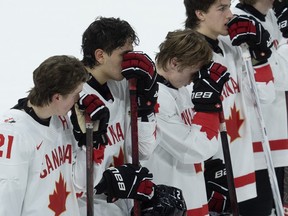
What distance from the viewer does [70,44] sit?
11.6 ft

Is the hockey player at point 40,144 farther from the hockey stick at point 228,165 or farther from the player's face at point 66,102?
the hockey stick at point 228,165

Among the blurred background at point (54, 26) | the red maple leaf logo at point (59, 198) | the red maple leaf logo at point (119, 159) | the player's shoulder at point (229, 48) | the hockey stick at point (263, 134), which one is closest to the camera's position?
the red maple leaf logo at point (59, 198)

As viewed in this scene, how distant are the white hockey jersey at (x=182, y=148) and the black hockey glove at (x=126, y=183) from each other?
0.67ft

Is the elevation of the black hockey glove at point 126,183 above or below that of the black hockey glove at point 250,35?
below

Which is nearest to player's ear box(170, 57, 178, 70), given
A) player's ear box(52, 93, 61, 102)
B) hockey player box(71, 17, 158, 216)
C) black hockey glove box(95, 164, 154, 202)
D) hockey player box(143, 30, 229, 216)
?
hockey player box(143, 30, 229, 216)

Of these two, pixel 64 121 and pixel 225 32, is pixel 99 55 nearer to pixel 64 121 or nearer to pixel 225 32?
pixel 64 121

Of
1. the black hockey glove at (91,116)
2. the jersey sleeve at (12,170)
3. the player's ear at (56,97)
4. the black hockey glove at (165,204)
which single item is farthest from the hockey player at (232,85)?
the jersey sleeve at (12,170)

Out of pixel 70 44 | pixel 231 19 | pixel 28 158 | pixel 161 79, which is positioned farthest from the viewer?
pixel 70 44

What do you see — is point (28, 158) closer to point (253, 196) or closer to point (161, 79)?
point (161, 79)

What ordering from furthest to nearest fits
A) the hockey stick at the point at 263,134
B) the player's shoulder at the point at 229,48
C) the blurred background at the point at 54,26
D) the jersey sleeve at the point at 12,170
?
the blurred background at the point at 54,26 < the player's shoulder at the point at 229,48 < the hockey stick at the point at 263,134 < the jersey sleeve at the point at 12,170

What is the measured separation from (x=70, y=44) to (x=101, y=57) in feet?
4.49

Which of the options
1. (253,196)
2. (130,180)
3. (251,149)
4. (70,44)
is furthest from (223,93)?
(70,44)

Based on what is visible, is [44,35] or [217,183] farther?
[44,35]

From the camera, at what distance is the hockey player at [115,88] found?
2.12m
